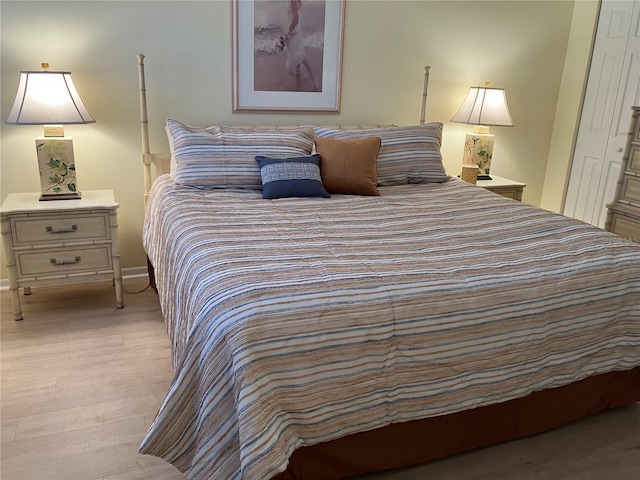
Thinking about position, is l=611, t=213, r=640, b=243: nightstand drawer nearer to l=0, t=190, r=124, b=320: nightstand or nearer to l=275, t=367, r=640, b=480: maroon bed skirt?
l=275, t=367, r=640, b=480: maroon bed skirt

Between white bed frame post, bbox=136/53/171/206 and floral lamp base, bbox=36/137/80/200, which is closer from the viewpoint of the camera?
floral lamp base, bbox=36/137/80/200

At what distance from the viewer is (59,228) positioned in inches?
110

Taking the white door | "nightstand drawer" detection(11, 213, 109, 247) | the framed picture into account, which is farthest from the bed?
the white door

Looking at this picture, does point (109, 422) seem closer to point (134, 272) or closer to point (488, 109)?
point (134, 272)

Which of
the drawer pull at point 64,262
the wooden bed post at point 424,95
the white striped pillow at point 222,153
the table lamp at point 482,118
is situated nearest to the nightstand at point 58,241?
the drawer pull at point 64,262

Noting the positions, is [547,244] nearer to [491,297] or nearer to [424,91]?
[491,297]

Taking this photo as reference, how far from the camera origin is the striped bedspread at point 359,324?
1.49m

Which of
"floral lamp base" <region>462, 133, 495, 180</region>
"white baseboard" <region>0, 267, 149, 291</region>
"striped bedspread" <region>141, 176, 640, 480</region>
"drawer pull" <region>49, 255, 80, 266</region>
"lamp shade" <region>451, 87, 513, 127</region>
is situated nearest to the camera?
"striped bedspread" <region>141, 176, 640, 480</region>

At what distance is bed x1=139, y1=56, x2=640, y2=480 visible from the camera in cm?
150

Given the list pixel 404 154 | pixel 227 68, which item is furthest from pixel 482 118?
pixel 227 68

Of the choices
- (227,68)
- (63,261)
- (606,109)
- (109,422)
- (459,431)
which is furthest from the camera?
(606,109)

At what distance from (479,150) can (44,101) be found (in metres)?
2.81

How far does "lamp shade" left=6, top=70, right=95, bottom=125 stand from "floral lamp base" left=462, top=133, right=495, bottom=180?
102 inches

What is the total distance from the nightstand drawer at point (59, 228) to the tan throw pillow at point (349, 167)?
1233mm
